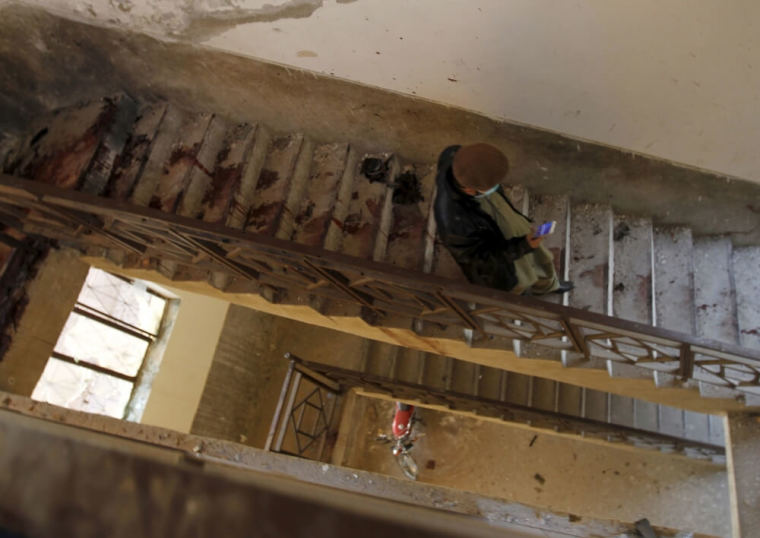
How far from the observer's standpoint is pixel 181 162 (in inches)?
161

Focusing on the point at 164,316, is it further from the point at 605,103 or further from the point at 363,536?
the point at 363,536

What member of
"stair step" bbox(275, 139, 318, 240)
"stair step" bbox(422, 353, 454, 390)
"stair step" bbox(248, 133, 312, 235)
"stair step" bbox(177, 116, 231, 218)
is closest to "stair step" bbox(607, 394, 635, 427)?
"stair step" bbox(422, 353, 454, 390)

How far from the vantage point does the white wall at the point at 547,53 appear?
2455 millimetres

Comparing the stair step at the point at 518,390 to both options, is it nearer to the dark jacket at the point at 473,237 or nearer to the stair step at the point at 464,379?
the stair step at the point at 464,379

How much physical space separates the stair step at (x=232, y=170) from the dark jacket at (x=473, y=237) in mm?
1623

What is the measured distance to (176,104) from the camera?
162 inches

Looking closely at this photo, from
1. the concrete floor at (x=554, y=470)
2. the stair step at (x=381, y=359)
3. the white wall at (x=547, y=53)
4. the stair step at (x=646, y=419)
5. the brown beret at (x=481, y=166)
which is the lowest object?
the concrete floor at (x=554, y=470)

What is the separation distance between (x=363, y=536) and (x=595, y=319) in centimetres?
247

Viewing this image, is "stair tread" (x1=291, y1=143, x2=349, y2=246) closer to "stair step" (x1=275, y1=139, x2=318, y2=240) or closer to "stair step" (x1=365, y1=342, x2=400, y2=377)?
"stair step" (x1=275, y1=139, x2=318, y2=240)

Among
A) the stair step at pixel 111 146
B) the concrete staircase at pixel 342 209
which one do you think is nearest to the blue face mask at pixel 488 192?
the concrete staircase at pixel 342 209

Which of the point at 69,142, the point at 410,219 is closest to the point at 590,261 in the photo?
the point at 410,219

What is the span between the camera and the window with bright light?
21.2ft

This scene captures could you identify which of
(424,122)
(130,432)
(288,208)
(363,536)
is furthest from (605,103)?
(363,536)

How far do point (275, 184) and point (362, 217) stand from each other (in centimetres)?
71
